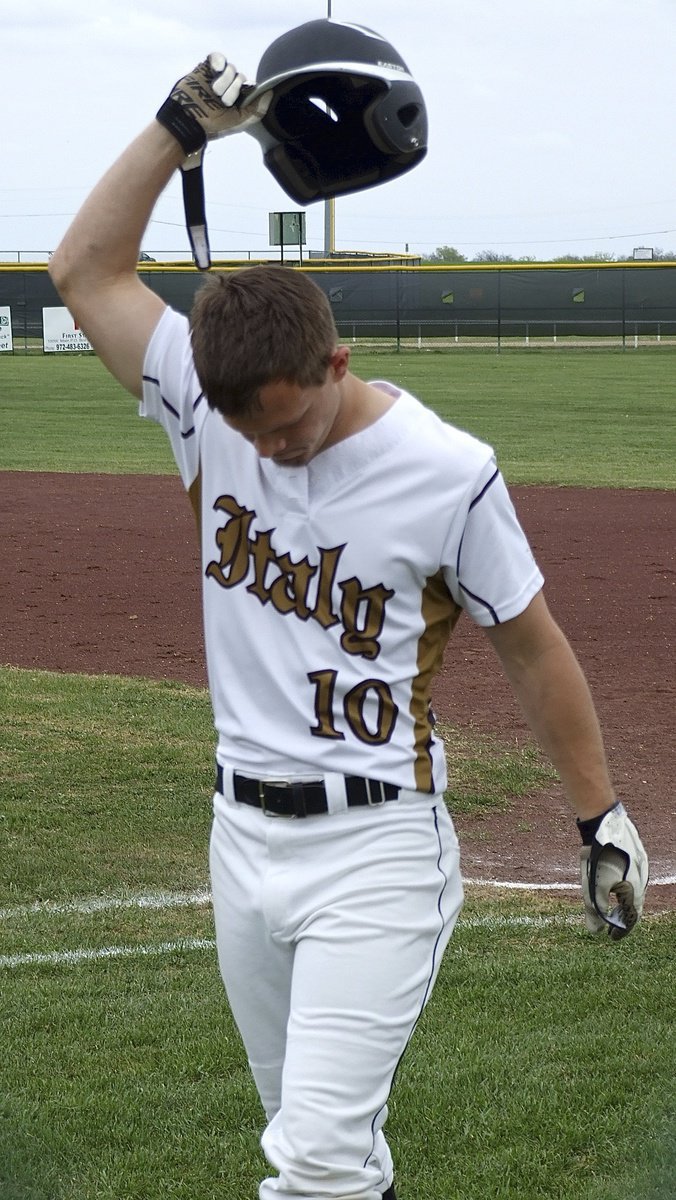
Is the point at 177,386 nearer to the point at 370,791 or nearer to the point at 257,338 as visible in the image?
the point at 257,338

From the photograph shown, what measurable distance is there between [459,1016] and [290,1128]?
1.95 metres

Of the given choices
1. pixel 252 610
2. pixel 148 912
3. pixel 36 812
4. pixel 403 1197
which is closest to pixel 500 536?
pixel 252 610

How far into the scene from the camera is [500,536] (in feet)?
7.85

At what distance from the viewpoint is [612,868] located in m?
2.54

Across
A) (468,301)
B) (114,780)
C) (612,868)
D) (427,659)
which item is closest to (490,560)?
(427,659)

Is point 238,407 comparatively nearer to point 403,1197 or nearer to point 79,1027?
point 403,1197

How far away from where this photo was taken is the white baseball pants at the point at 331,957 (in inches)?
87.7

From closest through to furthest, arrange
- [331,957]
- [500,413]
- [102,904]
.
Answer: [331,957] < [102,904] < [500,413]

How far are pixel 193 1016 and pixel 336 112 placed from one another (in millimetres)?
2505

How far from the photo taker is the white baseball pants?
7.31 feet

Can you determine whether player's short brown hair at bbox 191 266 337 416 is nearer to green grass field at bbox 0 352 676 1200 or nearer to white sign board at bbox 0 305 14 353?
green grass field at bbox 0 352 676 1200

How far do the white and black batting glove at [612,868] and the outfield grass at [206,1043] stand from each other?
2.89ft

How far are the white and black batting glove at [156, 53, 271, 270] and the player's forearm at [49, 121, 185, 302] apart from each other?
0.03 metres

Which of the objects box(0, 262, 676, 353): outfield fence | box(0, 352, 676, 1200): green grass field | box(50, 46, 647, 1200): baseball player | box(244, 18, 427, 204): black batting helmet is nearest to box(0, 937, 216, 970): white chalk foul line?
box(0, 352, 676, 1200): green grass field
